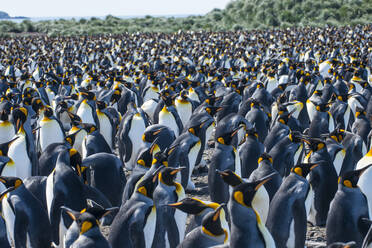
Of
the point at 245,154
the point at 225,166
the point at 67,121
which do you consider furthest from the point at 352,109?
the point at 67,121

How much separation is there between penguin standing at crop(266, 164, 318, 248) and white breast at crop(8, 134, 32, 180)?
2.94 m

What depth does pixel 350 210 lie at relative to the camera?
3260 millimetres

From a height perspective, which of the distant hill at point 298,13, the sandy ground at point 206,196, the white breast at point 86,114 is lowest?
the sandy ground at point 206,196

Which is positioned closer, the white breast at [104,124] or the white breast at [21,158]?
the white breast at [21,158]

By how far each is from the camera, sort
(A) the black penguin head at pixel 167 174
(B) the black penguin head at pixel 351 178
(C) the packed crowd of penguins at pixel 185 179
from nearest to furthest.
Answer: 1. (C) the packed crowd of penguins at pixel 185 179
2. (B) the black penguin head at pixel 351 178
3. (A) the black penguin head at pixel 167 174

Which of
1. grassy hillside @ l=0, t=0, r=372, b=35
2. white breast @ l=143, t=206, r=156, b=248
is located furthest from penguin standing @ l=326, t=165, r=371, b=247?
grassy hillside @ l=0, t=0, r=372, b=35

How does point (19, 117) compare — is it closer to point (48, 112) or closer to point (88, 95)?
point (48, 112)

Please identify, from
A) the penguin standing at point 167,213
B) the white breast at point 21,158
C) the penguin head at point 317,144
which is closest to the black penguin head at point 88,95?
the white breast at point 21,158

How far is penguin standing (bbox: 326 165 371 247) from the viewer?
128 inches

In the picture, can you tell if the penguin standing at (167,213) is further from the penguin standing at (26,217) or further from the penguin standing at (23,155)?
the penguin standing at (23,155)

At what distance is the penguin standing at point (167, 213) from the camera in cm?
350

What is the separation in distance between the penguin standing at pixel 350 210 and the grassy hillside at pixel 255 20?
32.7m

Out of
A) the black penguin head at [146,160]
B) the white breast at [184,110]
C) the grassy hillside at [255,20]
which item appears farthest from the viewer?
the grassy hillside at [255,20]

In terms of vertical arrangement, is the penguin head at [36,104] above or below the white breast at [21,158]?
above
